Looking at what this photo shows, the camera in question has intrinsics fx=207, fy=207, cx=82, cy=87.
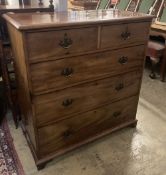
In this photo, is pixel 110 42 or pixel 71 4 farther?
pixel 71 4

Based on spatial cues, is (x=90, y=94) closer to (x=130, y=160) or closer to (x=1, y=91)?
(x=130, y=160)

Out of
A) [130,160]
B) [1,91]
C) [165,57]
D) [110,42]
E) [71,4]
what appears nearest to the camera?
[110,42]

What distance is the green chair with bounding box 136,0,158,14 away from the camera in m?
3.39

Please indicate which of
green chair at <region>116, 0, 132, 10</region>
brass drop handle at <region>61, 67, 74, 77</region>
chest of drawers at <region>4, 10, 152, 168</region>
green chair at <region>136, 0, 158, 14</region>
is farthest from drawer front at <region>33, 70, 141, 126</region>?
green chair at <region>116, 0, 132, 10</region>

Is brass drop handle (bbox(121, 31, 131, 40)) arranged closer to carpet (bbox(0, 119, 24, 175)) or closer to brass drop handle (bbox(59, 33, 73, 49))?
brass drop handle (bbox(59, 33, 73, 49))

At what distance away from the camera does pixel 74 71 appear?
137 centimetres

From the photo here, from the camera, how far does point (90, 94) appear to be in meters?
1.53

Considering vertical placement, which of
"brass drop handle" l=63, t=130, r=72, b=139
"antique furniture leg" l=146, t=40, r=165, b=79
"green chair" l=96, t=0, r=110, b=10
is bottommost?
"brass drop handle" l=63, t=130, r=72, b=139

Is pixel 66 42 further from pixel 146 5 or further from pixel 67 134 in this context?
pixel 146 5

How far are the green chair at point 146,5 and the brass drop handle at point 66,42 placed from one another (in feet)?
8.66

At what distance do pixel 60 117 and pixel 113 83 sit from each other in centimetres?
49

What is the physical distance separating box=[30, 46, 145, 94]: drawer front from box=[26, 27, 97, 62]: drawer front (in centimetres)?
5

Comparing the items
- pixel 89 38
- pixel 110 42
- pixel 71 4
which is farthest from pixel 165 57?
pixel 71 4

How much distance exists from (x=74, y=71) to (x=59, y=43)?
23 cm
